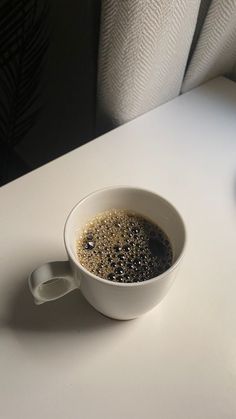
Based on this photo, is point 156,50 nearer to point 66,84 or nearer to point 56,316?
point 66,84

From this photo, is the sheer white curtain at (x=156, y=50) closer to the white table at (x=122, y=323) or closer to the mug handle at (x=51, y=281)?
the white table at (x=122, y=323)

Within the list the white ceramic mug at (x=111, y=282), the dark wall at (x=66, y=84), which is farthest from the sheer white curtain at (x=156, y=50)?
the white ceramic mug at (x=111, y=282)

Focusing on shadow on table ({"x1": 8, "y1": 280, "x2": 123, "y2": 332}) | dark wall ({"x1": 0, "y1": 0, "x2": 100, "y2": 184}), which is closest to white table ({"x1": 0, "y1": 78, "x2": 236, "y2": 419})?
shadow on table ({"x1": 8, "y1": 280, "x2": 123, "y2": 332})

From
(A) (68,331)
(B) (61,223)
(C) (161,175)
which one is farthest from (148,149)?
(A) (68,331)

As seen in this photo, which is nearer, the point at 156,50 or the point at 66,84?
the point at 156,50

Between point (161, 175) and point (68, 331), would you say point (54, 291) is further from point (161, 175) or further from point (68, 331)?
point (161, 175)

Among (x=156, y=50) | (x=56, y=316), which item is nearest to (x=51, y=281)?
(x=56, y=316)
